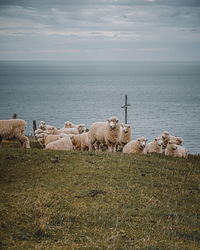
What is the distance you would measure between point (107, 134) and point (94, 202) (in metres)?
9.08

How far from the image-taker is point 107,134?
16.8m

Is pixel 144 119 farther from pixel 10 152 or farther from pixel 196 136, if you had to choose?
pixel 10 152

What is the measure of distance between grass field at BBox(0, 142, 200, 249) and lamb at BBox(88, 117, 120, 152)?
392 centimetres

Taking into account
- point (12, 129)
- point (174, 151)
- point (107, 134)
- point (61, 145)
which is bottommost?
point (174, 151)

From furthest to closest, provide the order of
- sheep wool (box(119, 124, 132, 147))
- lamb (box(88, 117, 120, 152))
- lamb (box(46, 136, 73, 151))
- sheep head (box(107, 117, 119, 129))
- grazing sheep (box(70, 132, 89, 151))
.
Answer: grazing sheep (box(70, 132, 89, 151))
sheep wool (box(119, 124, 132, 147))
lamb (box(88, 117, 120, 152))
sheep head (box(107, 117, 119, 129))
lamb (box(46, 136, 73, 151))

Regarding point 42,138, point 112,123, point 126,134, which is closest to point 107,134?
point 112,123

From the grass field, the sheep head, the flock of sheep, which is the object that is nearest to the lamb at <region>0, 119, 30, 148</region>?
the flock of sheep

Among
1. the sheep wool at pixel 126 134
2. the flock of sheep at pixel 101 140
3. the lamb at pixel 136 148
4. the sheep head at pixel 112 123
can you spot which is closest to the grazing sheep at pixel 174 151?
the flock of sheep at pixel 101 140

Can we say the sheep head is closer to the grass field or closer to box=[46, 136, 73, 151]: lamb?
box=[46, 136, 73, 151]: lamb

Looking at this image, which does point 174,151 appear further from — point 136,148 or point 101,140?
point 101,140

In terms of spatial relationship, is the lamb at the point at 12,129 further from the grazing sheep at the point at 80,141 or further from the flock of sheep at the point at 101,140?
the grazing sheep at the point at 80,141

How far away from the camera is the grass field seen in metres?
5.80

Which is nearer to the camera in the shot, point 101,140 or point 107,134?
point 107,134

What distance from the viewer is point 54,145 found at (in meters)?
Result: 15.7
